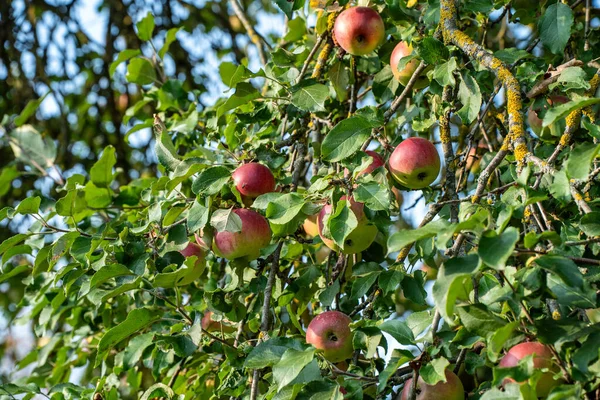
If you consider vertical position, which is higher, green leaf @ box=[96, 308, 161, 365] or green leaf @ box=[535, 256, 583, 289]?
green leaf @ box=[535, 256, 583, 289]

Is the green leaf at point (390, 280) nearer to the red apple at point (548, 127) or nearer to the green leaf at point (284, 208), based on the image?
the green leaf at point (284, 208)

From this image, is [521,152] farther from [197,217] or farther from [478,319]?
[197,217]

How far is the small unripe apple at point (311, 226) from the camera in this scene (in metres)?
1.41

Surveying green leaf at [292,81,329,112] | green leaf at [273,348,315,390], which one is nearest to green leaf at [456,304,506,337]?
green leaf at [273,348,315,390]

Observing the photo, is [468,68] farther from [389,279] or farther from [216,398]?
[216,398]

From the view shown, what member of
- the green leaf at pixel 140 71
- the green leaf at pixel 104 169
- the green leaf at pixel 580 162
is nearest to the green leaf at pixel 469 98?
the green leaf at pixel 580 162

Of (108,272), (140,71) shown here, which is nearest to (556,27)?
(108,272)

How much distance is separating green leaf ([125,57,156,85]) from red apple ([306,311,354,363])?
1.00m

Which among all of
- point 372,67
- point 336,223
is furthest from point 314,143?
point 336,223

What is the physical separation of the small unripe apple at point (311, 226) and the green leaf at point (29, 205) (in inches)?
20.5

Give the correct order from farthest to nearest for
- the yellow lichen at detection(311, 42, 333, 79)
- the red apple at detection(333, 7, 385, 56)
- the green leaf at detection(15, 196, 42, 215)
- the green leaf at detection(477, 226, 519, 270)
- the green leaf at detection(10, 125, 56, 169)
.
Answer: the green leaf at detection(10, 125, 56, 169) < the yellow lichen at detection(311, 42, 333, 79) < the red apple at detection(333, 7, 385, 56) < the green leaf at detection(15, 196, 42, 215) < the green leaf at detection(477, 226, 519, 270)

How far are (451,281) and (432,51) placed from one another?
0.55m

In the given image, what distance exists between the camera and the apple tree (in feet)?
2.97

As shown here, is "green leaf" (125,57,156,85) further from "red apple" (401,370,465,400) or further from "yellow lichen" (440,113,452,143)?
"red apple" (401,370,465,400)
